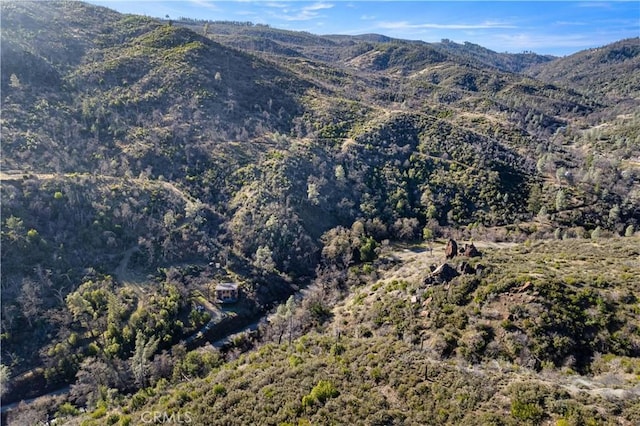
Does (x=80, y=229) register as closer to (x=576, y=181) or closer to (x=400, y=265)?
(x=400, y=265)

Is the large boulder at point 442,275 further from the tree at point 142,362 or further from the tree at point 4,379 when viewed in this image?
the tree at point 4,379

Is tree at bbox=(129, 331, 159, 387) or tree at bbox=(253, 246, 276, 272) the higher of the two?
tree at bbox=(253, 246, 276, 272)

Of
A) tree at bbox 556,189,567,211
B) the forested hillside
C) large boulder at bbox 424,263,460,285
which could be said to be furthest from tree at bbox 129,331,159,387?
tree at bbox 556,189,567,211

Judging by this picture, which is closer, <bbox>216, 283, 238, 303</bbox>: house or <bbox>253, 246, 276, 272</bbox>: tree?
<bbox>216, 283, 238, 303</bbox>: house

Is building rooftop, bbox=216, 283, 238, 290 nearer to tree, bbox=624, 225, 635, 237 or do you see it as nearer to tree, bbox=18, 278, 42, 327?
tree, bbox=18, 278, 42, 327

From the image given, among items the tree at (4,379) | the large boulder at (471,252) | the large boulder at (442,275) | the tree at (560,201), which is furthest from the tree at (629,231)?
the tree at (4,379)
